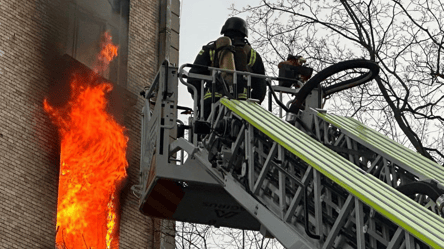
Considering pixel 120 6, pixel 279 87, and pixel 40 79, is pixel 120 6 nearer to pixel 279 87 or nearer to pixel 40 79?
pixel 40 79

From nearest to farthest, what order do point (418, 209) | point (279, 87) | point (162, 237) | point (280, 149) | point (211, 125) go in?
point (418, 209) → point (280, 149) → point (211, 125) → point (279, 87) → point (162, 237)

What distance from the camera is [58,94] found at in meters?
14.4

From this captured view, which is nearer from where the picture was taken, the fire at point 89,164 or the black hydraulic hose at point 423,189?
the black hydraulic hose at point 423,189

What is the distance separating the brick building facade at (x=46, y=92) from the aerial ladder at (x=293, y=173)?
3145 millimetres

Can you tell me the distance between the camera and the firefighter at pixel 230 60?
991 cm

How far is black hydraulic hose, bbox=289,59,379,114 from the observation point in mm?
8805

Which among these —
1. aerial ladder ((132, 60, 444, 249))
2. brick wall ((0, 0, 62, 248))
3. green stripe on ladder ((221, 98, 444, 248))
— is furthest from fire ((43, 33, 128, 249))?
green stripe on ladder ((221, 98, 444, 248))

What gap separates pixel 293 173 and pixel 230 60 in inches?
89.3

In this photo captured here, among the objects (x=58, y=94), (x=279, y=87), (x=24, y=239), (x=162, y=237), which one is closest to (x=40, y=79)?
(x=58, y=94)

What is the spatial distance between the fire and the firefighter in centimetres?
451

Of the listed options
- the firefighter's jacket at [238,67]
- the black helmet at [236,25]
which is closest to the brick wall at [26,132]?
the firefighter's jacket at [238,67]

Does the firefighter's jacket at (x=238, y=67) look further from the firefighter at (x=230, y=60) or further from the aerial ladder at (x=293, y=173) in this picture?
the aerial ladder at (x=293, y=173)

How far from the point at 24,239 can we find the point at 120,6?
4.95 meters

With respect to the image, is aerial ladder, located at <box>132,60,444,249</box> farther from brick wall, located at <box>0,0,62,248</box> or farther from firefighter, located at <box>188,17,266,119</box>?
brick wall, located at <box>0,0,62,248</box>
